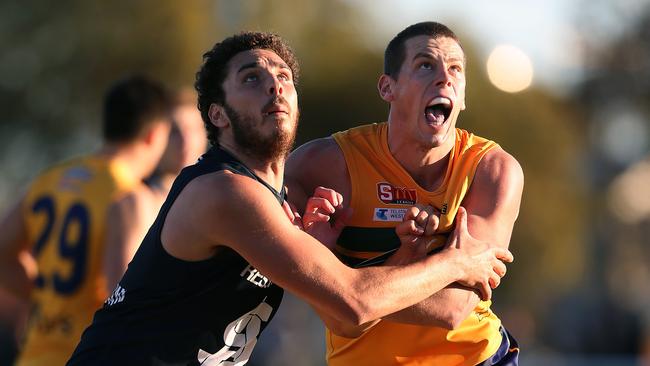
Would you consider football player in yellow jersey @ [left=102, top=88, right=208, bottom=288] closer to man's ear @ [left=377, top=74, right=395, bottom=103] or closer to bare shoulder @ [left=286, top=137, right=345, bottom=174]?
bare shoulder @ [left=286, top=137, right=345, bottom=174]

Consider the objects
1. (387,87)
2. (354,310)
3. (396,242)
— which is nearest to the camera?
(354,310)

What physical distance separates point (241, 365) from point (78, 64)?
2872 centimetres

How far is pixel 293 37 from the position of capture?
1443 inches

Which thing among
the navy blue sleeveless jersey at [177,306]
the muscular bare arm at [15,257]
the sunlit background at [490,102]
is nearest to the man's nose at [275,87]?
the navy blue sleeveless jersey at [177,306]

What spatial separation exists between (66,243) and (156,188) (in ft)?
2.74

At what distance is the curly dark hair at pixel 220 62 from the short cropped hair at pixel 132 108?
8.06 ft

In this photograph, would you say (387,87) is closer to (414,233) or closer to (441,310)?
(414,233)

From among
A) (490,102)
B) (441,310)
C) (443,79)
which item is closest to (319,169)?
(443,79)

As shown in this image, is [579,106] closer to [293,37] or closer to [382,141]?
[293,37]

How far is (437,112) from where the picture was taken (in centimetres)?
595

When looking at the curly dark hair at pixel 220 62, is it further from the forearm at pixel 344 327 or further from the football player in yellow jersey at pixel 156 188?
the football player in yellow jersey at pixel 156 188

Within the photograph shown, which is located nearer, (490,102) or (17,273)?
(17,273)

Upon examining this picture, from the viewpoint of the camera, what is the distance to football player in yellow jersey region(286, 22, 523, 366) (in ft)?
19.1

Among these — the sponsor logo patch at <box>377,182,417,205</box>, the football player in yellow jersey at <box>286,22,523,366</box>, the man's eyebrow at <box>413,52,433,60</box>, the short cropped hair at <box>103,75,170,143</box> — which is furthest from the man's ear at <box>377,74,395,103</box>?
the short cropped hair at <box>103,75,170,143</box>
